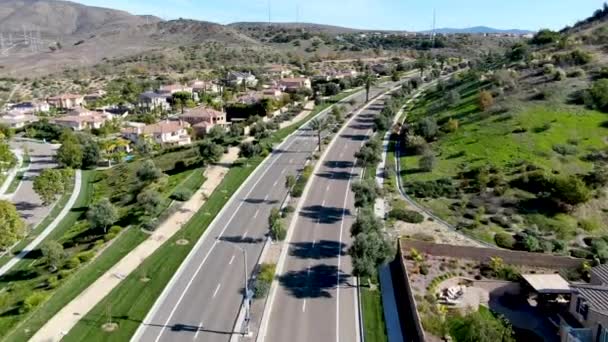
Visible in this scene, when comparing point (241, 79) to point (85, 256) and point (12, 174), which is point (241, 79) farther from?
point (85, 256)

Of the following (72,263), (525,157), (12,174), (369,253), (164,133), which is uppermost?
(164,133)

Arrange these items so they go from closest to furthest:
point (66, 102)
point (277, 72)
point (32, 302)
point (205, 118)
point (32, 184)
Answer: point (32, 302), point (32, 184), point (205, 118), point (66, 102), point (277, 72)

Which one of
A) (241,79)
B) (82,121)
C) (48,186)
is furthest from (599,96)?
(241,79)

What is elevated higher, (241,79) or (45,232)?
(241,79)

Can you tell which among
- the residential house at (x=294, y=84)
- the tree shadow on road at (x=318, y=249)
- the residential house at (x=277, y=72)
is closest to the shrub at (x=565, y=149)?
the tree shadow on road at (x=318, y=249)

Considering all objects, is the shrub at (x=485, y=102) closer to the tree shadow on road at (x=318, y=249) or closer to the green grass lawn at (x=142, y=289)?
the tree shadow on road at (x=318, y=249)

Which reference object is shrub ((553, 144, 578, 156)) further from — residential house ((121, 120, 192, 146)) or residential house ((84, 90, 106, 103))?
residential house ((84, 90, 106, 103))

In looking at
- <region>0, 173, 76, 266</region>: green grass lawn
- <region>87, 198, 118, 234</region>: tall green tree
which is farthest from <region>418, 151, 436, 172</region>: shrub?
<region>0, 173, 76, 266</region>: green grass lawn
